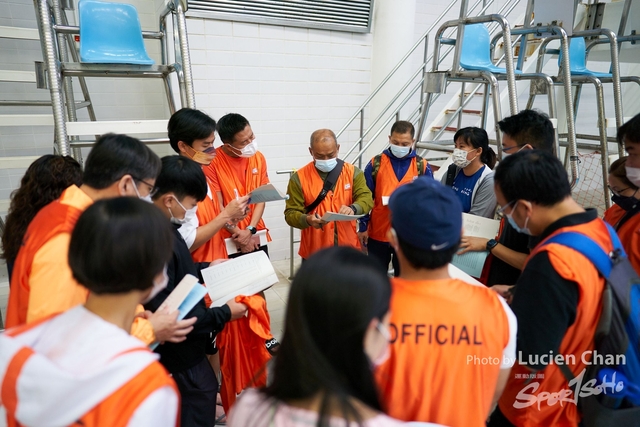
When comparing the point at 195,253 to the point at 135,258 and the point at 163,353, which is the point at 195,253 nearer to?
the point at 163,353

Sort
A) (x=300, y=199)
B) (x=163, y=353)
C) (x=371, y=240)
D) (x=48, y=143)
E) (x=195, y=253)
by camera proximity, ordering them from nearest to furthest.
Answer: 1. (x=163, y=353)
2. (x=195, y=253)
3. (x=300, y=199)
4. (x=371, y=240)
5. (x=48, y=143)

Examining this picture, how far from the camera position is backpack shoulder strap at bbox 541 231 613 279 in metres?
1.23

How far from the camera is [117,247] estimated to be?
93 cm

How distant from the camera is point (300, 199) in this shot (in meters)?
2.99

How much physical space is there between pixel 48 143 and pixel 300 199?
2686 millimetres

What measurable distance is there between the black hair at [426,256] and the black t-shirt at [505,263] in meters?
0.97

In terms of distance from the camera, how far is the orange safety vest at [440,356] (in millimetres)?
1009

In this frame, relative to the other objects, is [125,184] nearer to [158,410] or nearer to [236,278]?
[236,278]

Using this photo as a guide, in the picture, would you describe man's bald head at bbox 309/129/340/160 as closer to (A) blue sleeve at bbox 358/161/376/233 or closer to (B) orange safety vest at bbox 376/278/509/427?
(A) blue sleeve at bbox 358/161/376/233

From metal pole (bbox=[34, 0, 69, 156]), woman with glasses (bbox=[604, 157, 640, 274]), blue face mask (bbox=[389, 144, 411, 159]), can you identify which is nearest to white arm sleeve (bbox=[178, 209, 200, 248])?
metal pole (bbox=[34, 0, 69, 156])

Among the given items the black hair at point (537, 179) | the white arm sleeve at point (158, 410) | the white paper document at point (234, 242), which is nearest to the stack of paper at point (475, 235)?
the black hair at point (537, 179)

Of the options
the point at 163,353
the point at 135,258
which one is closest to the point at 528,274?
the point at 135,258

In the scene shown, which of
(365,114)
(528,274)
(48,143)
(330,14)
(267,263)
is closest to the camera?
(528,274)

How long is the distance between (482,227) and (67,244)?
1902mm
